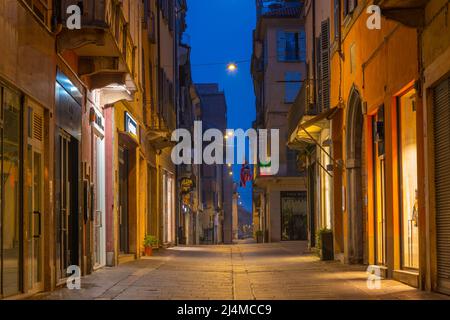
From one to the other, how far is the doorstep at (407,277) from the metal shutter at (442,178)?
105 centimetres

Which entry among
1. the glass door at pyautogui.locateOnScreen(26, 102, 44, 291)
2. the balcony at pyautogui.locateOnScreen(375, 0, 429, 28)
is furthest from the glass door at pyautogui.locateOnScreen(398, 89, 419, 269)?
the glass door at pyautogui.locateOnScreen(26, 102, 44, 291)

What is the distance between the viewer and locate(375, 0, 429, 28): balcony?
12.7 m

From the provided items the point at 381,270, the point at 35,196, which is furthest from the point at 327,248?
the point at 35,196

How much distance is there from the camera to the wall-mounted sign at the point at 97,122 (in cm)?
1747

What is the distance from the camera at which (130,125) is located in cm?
2298

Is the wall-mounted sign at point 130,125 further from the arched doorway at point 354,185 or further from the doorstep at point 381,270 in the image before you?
the doorstep at point 381,270

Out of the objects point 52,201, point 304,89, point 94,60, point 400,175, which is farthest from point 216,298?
point 304,89

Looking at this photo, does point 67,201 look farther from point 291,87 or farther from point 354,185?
point 291,87

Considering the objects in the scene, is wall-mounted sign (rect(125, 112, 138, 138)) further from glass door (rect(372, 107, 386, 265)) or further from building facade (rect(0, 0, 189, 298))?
glass door (rect(372, 107, 386, 265))

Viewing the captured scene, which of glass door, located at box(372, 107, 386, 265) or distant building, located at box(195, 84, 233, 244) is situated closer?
glass door, located at box(372, 107, 386, 265)

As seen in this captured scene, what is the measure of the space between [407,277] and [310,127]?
1109 centimetres

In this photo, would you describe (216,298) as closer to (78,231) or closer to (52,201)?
(52,201)

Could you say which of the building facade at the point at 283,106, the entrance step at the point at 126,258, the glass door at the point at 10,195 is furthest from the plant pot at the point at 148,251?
the building facade at the point at 283,106

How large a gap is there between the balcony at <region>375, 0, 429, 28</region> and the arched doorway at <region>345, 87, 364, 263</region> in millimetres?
7177
